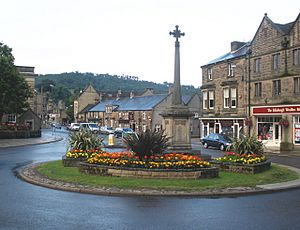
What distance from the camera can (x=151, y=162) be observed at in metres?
15.2

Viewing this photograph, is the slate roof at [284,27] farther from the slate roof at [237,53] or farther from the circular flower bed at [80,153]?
the circular flower bed at [80,153]

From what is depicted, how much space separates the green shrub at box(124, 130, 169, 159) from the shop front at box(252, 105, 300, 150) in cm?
2160

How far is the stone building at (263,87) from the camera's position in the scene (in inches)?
1383

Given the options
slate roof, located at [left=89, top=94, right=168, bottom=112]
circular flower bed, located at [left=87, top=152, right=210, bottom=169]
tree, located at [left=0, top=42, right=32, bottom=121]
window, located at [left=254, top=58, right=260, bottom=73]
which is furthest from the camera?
slate roof, located at [left=89, top=94, right=168, bottom=112]

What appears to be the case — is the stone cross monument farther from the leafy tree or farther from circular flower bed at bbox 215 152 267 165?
the leafy tree

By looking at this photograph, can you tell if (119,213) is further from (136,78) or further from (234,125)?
(136,78)

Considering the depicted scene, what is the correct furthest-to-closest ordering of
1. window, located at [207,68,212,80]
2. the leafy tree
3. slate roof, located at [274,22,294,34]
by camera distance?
the leafy tree → window, located at [207,68,212,80] → slate roof, located at [274,22,294,34]

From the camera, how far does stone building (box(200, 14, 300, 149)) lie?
35125 mm

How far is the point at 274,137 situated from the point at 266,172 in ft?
70.0

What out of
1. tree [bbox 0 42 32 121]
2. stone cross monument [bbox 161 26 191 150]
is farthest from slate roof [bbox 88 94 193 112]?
stone cross monument [bbox 161 26 191 150]

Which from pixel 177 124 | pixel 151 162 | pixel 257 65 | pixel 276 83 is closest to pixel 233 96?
pixel 257 65

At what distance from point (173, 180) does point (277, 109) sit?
82.4ft

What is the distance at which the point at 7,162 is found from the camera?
71.3ft

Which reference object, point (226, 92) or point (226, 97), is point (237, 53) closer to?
point (226, 92)
